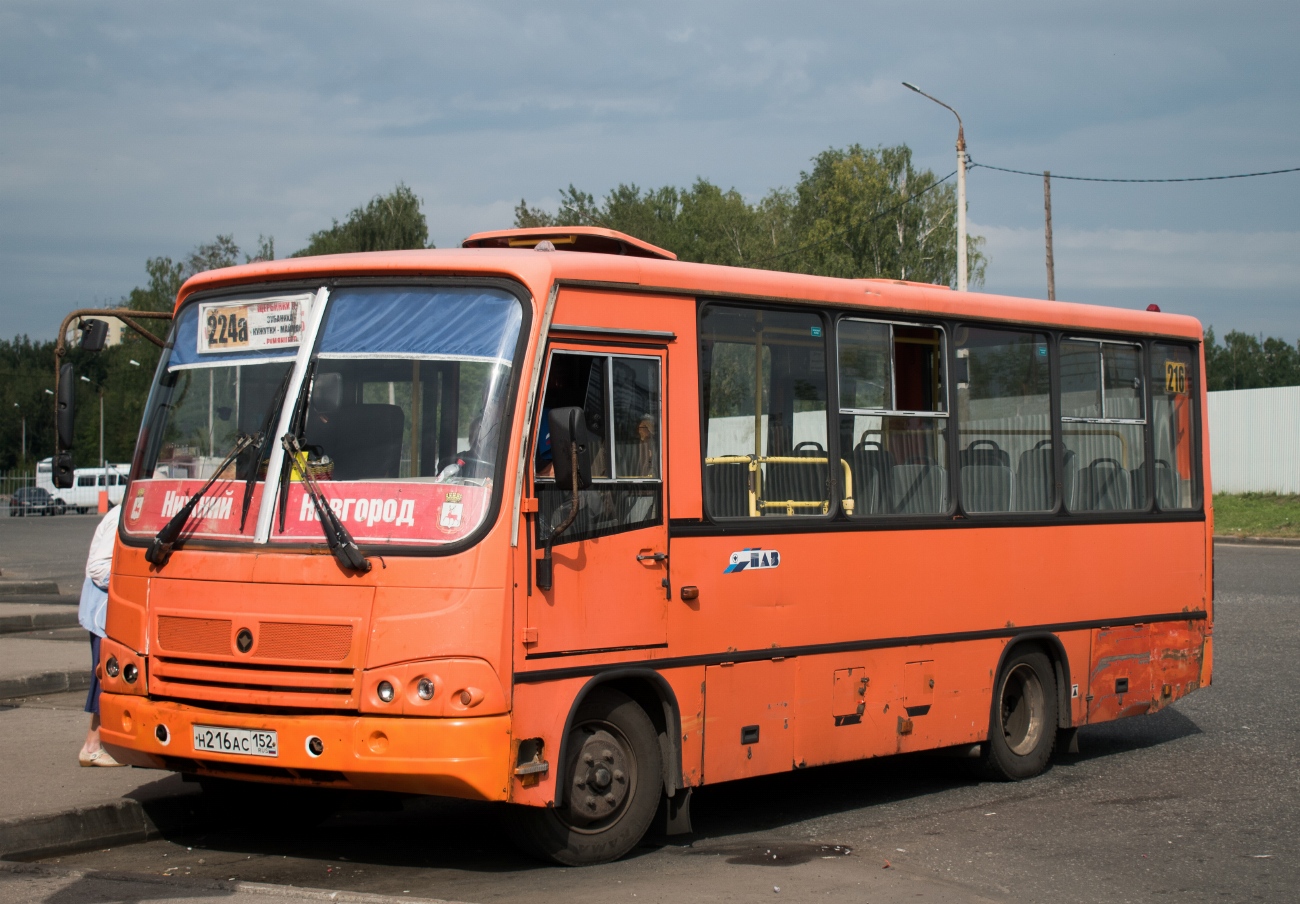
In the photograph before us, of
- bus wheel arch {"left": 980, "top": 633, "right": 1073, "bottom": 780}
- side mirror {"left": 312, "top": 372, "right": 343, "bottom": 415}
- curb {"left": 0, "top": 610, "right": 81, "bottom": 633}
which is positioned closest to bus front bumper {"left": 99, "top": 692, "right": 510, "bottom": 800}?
side mirror {"left": 312, "top": 372, "right": 343, "bottom": 415}

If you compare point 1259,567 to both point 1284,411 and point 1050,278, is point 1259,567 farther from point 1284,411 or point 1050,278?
point 1284,411

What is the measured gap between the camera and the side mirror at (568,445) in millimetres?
6645

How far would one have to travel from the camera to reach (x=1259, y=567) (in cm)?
2539

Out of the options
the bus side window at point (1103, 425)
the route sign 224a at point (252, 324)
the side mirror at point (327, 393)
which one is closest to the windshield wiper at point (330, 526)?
the side mirror at point (327, 393)

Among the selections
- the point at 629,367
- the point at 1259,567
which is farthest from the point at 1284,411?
the point at 629,367

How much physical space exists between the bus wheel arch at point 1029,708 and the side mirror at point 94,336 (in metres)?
5.86

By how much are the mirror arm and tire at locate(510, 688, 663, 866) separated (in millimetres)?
660

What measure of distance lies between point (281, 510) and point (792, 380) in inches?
121

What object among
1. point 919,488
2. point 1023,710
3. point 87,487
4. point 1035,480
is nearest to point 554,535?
point 919,488

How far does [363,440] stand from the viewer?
6.80 metres

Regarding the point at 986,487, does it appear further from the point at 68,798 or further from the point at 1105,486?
the point at 68,798

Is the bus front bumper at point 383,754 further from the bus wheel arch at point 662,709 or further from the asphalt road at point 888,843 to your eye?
the bus wheel arch at point 662,709

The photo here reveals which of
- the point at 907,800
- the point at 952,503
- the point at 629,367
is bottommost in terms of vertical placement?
the point at 907,800

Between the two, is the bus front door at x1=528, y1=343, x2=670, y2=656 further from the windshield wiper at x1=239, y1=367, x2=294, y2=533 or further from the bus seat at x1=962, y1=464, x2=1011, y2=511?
the bus seat at x1=962, y1=464, x2=1011, y2=511
